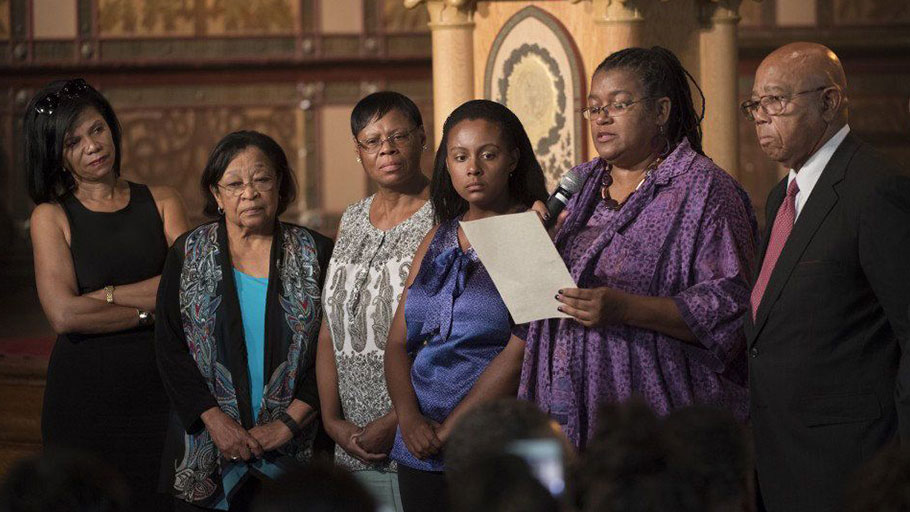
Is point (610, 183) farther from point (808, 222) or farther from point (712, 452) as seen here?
point (712, 452)

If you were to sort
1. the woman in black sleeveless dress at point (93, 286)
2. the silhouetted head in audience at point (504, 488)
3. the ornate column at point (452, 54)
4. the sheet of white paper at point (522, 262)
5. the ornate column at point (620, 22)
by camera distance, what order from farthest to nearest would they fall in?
the ornate column at point (452, 54)
the ornate column at point (620, 22)
the woman in black sleeveless dress at point (93, 286)
the sheet of white paper at point (522, 262)
the silhouetted head in audience at point (504, 488)

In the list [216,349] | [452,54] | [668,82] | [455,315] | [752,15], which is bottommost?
[216,349]

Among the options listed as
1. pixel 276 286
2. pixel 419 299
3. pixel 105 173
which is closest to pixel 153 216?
pixel 105 173

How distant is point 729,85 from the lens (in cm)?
438

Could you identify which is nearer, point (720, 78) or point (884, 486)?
point (884, 486)

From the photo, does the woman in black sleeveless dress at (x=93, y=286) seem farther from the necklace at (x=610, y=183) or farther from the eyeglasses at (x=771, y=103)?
the eyeglasses at (x=771, y=103)

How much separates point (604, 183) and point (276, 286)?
90 centimetres

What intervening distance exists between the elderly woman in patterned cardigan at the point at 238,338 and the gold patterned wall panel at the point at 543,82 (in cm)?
127

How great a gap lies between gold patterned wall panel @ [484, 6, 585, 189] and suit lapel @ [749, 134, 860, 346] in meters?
1.80

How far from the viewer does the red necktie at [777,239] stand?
101 inches

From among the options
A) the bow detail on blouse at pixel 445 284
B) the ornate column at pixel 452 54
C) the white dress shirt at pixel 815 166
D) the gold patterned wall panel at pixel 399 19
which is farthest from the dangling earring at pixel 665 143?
the gold patterned wall panel at pixel 399 19

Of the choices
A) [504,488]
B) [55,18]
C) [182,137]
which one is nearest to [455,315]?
[504,488]

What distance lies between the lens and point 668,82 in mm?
2713

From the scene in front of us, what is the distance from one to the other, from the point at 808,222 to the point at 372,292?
44.4 inches
